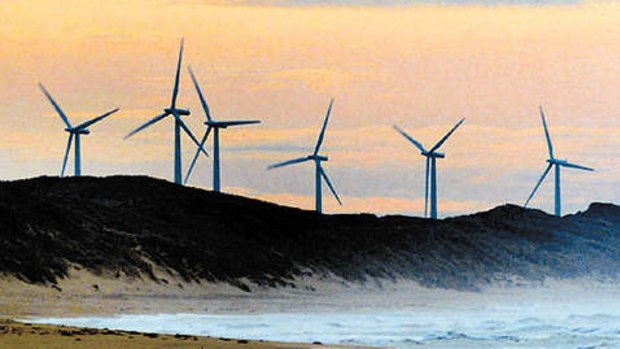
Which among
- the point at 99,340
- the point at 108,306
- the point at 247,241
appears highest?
the point at 99,340

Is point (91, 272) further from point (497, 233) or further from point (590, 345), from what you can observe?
point (497, 233)

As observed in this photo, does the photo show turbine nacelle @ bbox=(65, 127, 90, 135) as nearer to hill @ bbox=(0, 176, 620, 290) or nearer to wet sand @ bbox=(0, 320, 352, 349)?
hill @ bbox=(0, 176, 620, 290)

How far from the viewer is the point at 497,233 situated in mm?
168125

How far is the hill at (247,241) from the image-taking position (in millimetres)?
109750

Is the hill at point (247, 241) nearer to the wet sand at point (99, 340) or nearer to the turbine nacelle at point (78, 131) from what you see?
the turbine nacelle at point (78, 131)

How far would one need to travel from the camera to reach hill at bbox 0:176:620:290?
110 meters

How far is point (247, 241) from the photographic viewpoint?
13225 cm

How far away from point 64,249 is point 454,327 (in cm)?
4111

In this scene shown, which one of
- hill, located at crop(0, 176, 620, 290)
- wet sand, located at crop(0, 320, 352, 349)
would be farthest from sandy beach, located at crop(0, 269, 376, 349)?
hill, located at crop(0, 176, 620, 290)

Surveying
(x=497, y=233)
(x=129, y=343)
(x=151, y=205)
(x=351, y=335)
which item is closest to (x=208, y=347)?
(x=129, y=343)

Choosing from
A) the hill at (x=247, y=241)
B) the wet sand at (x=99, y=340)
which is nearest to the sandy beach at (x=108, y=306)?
the wet sand at (x=99, y=340)

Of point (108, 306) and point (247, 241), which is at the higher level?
point (108, 306)

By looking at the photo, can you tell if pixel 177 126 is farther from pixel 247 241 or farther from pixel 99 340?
pixel 99 340

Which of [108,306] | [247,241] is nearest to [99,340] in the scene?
[108,306]
